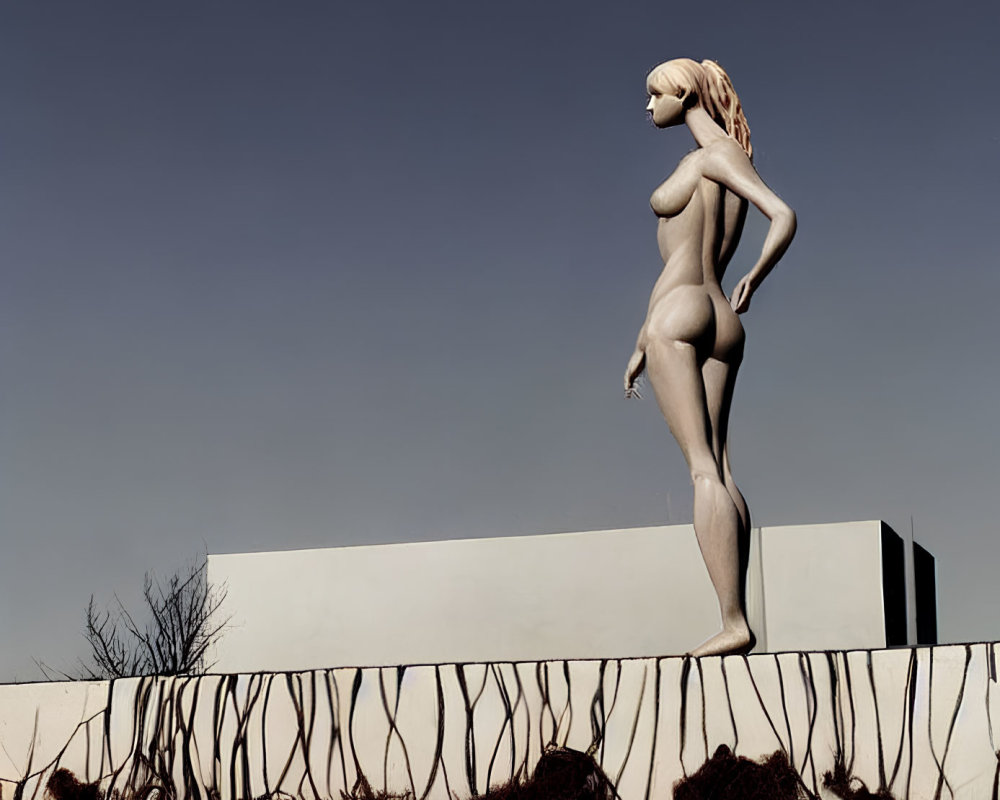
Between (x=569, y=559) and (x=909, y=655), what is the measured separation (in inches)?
456

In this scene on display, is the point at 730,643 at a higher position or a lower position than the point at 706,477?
lower

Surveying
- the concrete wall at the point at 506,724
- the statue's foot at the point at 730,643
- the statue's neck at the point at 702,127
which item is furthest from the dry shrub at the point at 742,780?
the statue's neck at the point at 702,127

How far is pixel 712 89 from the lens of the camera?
3068 millimetres

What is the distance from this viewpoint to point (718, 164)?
287cm

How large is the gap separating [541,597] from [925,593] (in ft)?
15.9

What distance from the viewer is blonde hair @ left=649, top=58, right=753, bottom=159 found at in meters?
3.04

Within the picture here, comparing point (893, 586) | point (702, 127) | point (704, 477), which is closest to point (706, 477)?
point (704, 477)

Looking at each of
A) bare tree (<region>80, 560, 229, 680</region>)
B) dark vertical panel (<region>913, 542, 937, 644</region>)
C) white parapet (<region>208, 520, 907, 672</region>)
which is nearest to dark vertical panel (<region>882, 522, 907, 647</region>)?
white parapet (<region>208, 520, 907, 672</region>)

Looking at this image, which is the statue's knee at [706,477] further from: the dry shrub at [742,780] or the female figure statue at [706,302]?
the dry shrub at [742,780]

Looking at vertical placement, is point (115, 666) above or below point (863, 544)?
below

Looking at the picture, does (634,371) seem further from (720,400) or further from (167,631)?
(167,631)

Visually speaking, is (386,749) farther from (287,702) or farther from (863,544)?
(863,544)

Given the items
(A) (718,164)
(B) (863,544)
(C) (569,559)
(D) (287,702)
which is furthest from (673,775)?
(C) (569,559)

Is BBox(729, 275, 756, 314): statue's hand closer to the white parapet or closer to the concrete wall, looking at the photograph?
the concrete wall
